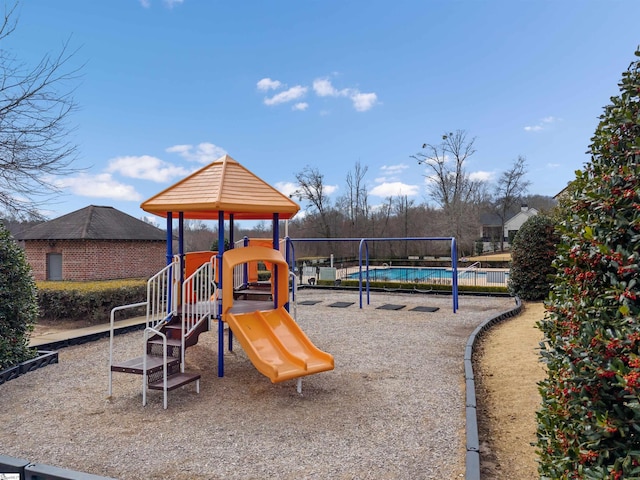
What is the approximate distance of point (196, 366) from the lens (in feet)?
21.5

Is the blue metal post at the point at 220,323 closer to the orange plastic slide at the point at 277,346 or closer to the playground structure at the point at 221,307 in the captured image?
the playground structure at the point at 221,307

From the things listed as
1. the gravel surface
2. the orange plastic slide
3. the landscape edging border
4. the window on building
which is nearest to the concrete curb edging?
the gravel surface

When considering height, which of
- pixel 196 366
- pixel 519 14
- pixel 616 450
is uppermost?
pixel 519 14

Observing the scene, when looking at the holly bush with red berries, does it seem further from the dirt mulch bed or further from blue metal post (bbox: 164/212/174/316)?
blue metal post (bbox: 164/212/174/316)

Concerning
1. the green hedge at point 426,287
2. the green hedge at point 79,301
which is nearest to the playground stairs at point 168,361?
the green hedge at point 79,301

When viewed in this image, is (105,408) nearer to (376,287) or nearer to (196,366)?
(196,366)

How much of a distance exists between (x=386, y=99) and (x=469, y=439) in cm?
1493

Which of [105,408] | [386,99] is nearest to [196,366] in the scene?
[105,408]

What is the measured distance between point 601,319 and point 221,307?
190 inches

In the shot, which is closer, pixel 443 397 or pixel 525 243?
pixel 443 397

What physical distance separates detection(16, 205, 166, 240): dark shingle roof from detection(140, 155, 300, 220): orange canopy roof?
35.3ft

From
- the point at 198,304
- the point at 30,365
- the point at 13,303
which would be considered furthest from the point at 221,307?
the point at 30,365

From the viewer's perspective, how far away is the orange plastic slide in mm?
5051

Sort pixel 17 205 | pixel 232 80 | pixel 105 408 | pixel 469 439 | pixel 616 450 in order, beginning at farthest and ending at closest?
pixel 232 80 < pixel 17 205 < pixel 105 408 < pixel 469 439 < pixel 616 450
